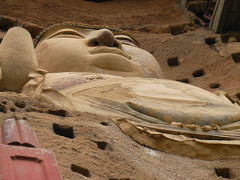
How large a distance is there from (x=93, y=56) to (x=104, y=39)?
18 centimetres

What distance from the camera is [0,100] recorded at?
4012mm

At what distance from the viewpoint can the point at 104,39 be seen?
5.94m

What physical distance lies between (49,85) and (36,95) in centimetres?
43

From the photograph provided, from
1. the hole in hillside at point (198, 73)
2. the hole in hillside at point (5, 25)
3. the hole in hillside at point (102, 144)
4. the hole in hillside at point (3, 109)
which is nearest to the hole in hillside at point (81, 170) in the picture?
the hole in hillside at point (102, 144)

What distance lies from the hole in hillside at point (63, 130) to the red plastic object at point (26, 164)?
68 cm

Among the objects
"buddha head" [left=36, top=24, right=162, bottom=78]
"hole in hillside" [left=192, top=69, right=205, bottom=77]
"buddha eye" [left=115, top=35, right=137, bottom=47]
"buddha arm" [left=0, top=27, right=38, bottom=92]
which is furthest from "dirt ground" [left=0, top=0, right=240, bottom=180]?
"buddha head" [left=36, top=24, right=162, bottom=78]

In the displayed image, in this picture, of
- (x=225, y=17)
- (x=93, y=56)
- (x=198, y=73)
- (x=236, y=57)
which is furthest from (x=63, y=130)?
(x=225, y=17)

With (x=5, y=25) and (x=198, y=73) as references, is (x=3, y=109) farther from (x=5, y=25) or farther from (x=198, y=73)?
(x=5, y=25)

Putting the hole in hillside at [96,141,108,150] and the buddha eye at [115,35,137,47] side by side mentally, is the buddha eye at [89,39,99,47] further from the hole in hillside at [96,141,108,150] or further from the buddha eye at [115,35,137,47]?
the hole in hillside at [96,141,108,150]

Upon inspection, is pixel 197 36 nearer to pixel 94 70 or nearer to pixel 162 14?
pixel 162 14

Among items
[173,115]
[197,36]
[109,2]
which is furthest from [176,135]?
[109,2]

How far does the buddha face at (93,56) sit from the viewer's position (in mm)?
5855

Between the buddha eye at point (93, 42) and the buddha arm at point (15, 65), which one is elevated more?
the buddha arm at point (15, 65)

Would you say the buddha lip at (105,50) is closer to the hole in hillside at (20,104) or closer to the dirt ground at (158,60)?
the dirt ground at (158,60)
